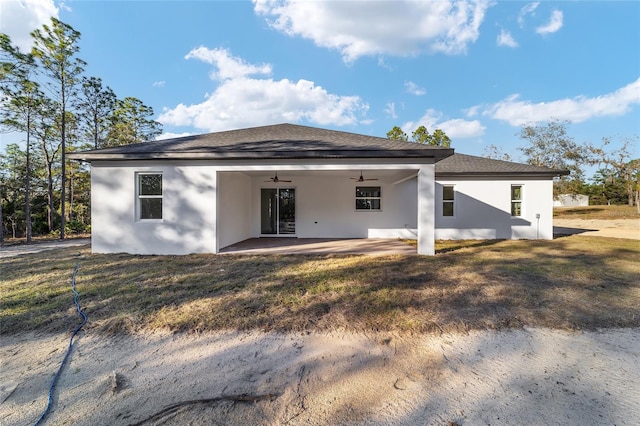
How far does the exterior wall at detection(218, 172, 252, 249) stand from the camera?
8789 millimetres

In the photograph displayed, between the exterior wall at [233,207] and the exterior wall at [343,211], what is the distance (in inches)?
18.3

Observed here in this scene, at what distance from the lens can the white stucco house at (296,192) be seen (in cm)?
767

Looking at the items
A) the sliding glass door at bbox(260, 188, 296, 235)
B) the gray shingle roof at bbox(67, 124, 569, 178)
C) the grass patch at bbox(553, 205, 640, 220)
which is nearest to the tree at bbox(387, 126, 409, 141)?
the grass patch at bbox(553, 205, 640, 220)

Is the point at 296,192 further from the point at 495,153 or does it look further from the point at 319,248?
the point at 495,153

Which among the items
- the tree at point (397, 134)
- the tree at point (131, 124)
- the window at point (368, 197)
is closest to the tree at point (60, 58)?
the tree at point (131, 124)

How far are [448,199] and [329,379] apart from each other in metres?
11.0

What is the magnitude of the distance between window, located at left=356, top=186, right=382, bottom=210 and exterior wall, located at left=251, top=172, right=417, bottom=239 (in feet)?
0.64

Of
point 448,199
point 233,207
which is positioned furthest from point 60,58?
point 448,199

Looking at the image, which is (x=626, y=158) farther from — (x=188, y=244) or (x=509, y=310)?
(x=188, y=244)

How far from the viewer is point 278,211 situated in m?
11.6

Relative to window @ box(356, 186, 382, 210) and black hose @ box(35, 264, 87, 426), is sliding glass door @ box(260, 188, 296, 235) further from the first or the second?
black hose @ box(35, 264, 87, 426)

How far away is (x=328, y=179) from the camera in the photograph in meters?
11.4

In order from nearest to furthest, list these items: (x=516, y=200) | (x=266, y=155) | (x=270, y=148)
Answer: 1. (x=266, y=155)
2. (x=270, y=148)
3. (x=516, y=200)

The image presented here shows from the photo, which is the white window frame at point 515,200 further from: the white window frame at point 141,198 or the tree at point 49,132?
the tree at point 49,132
